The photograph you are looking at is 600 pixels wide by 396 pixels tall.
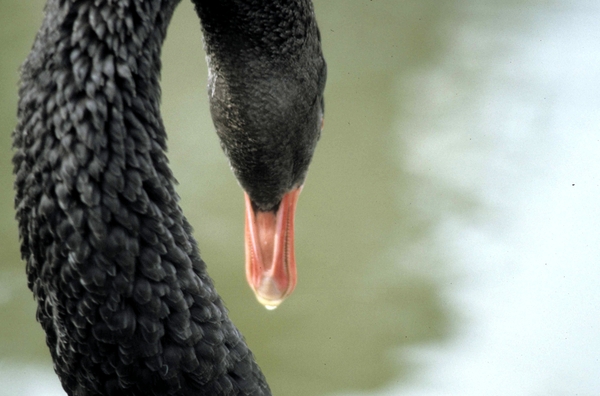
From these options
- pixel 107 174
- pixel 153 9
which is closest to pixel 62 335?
pixel 107 174

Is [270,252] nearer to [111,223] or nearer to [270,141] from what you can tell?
[270,141]

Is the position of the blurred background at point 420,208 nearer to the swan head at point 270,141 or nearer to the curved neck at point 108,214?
the swan head at point 270,141

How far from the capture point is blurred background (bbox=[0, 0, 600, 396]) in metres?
2.77

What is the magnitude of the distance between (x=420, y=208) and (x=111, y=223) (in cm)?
215

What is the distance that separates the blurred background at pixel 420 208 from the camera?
2.77 meters

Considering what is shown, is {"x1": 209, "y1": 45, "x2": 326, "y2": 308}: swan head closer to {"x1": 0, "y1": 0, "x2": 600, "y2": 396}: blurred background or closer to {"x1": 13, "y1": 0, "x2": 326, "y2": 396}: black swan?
{"x1": 13, "y1": 0, "x2": 326, "y2": 396}: black swan

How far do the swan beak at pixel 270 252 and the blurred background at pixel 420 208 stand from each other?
0.57m

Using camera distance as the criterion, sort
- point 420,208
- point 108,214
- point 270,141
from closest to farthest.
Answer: point 108,214 < point 270,141 < point 420,208

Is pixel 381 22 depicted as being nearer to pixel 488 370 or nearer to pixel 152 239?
pixel 488 370

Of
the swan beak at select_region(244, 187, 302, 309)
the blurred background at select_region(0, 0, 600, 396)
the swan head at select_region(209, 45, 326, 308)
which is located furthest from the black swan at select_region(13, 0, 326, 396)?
the blurred background at select_region(0, 0, 600, 396)

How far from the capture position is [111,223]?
1278mm

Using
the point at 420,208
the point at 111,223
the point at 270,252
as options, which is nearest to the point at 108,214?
the point at 111,223

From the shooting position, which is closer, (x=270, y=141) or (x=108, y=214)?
(x=108, y=214)

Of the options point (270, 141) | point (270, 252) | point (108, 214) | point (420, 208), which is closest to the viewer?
point (108, 214)
